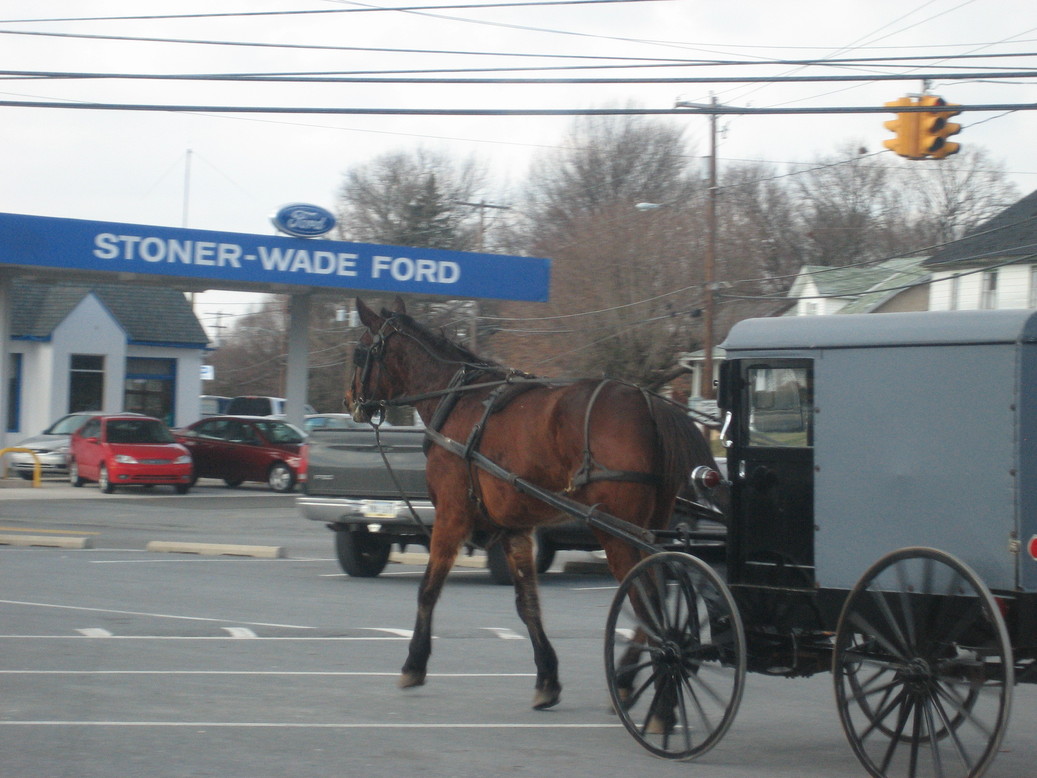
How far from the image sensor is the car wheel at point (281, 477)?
29203mm

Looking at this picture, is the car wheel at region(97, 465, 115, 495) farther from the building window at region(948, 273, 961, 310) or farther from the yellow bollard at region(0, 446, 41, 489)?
the building window at region(948, 273, 961, 310)

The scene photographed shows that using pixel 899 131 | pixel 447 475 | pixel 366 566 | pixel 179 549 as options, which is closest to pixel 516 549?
pixel 447 475

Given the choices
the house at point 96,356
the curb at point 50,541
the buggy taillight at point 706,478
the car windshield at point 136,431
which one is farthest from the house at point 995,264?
the buggy taillight at point 706,478

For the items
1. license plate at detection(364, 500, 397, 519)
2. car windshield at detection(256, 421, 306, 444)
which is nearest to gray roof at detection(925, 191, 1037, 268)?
car windshield at detection(256, 421, 306, 444)

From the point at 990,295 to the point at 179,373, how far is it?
25.2 meters

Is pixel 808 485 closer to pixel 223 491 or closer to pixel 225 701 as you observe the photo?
pixel 225 701

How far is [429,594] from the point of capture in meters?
7.62

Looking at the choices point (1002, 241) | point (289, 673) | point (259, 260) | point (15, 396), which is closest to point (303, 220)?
point (259, 260)

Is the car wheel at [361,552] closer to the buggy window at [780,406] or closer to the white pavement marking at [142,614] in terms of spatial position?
the white pavement marking at [142,614]

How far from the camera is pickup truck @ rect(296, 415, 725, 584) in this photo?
1304cm

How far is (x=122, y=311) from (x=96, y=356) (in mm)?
2991

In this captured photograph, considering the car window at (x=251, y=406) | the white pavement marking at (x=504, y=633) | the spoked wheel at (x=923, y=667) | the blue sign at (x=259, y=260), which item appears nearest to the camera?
the spoked wheel at (x=923, y=667)

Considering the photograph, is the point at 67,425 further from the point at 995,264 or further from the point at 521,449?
the point at 521,449

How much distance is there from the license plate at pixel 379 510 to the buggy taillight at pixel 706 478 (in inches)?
264
